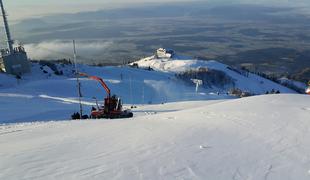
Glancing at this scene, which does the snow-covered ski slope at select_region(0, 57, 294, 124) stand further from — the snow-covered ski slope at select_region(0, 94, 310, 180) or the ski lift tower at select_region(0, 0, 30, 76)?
the snow-covered ski slope at select_region(0, 94, 310, 180)

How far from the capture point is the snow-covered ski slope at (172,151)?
8.59m

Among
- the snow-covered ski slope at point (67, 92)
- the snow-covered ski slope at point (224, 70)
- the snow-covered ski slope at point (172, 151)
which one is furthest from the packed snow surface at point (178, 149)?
the snow-covered ski slope at point (224, 70)

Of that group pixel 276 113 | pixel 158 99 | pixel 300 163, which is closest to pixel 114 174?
pixel 300 163

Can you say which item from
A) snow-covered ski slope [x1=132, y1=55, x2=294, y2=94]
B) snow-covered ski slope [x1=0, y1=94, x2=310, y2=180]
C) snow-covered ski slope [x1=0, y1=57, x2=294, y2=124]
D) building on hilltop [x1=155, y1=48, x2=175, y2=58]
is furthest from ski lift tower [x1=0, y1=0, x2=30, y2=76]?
building on hilltop [x1=155, y1=48, x2=175, y2=58]

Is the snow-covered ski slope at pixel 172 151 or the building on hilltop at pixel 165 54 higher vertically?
the snow-covered ski slope at pixel 172 151

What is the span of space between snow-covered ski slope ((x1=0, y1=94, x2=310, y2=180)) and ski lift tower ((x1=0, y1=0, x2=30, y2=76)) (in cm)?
4557

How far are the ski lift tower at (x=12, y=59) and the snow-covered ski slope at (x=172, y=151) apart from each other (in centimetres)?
4557

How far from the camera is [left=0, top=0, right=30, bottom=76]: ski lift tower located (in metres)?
57.3

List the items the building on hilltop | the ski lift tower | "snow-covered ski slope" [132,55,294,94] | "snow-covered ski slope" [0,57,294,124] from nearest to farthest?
1. "snow-covered ski slope" [0,57,294,124]
2. the ski lift tower
3. "snow-covered ski slope" [132,55,294,94]
4. the building on hilltop

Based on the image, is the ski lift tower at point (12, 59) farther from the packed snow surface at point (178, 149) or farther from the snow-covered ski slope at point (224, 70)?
the packed snow surface at point (178, 149)

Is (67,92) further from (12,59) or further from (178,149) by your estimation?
(178,149)

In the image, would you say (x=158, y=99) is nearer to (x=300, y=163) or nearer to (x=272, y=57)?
(x=300, y=163)

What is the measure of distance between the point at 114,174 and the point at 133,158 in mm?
1288

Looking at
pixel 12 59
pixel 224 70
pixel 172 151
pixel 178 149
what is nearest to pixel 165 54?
pixel 224 70
